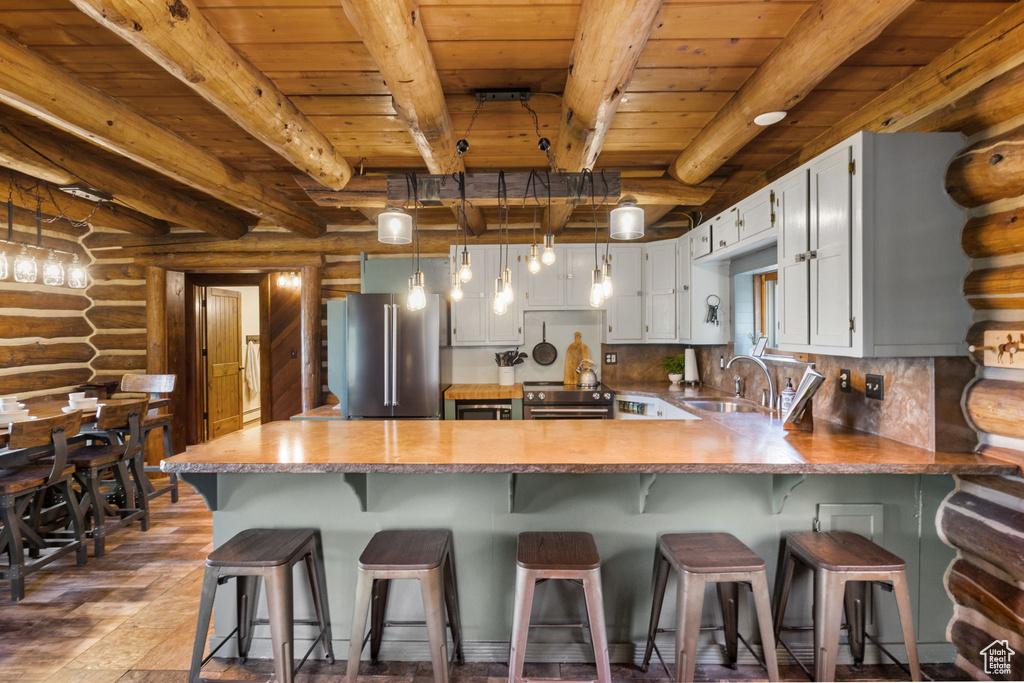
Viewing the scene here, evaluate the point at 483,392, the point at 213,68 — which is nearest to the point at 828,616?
the point at 483,392

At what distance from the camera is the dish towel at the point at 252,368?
26.2 feet

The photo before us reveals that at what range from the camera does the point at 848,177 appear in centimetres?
214

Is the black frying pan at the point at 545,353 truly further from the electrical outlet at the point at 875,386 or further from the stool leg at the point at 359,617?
the stool leg at the point at 359,617

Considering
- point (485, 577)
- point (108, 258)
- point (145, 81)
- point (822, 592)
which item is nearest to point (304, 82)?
point (145, 81)

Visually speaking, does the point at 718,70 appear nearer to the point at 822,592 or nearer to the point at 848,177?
the point at 848,177

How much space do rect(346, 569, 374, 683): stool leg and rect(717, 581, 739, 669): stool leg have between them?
1.51 metres

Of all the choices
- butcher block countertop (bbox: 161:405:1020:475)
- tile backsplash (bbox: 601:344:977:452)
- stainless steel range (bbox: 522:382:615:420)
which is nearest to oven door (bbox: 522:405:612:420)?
stainless steel range (bbox: 522:382:615:420)

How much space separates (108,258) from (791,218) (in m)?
6.18

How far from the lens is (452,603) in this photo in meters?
2.08

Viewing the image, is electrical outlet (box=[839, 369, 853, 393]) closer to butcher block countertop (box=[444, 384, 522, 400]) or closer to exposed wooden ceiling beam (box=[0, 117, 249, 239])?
butcher block countertop (box=[444, 384, 522, 400])

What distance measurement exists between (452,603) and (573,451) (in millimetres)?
843

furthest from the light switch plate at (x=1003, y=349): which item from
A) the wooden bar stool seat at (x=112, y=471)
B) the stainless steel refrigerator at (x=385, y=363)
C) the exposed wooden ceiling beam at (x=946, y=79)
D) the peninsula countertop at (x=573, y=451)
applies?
the wooden bar stool seat at (x=112, y=471)

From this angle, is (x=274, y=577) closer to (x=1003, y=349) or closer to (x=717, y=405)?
(x=1003, y=349)

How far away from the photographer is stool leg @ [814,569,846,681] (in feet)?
5.78
